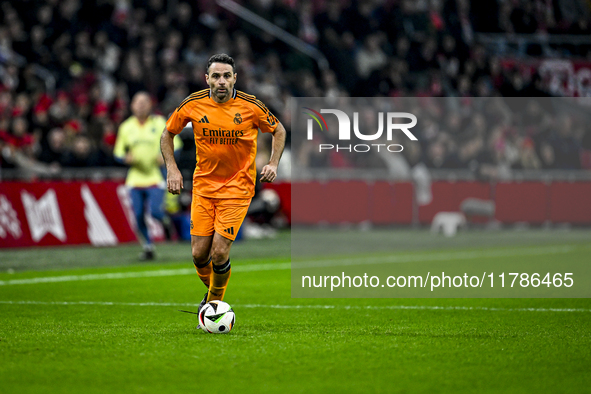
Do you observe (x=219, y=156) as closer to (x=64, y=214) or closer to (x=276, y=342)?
(x=276, y=342)

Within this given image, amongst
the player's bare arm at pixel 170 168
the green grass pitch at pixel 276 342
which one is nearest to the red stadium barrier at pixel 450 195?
the green grass pitch at pixel 276 342

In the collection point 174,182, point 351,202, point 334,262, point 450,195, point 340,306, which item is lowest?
point 334,262

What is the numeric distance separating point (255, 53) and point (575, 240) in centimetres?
974

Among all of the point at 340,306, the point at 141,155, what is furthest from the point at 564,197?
the point at 340,306

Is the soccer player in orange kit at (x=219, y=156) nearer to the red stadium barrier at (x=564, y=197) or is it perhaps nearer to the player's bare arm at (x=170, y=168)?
the player's bare arm at (x=170, y=168)

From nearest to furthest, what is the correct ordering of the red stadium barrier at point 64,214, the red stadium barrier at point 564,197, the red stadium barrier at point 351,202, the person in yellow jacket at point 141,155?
the person in yellow jacket at point 141,155, the red stadium barrier at point 64,214, the red stadium barrier at point 351,202, the red stadium barrier at point 564,197

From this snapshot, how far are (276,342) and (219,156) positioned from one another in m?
1.75

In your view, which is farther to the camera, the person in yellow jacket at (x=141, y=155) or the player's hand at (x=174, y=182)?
the person in yellow jacket at (x=141, y=155)

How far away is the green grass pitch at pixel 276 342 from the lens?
4.89m

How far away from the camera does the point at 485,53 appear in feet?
90.6

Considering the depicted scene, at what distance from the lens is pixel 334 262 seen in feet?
44.7

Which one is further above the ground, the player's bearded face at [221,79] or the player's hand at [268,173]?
the player's bearded face at [221,79]

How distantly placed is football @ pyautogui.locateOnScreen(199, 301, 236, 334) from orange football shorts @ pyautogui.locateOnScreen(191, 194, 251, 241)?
69 centimetres

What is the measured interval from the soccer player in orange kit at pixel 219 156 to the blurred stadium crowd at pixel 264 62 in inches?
369
